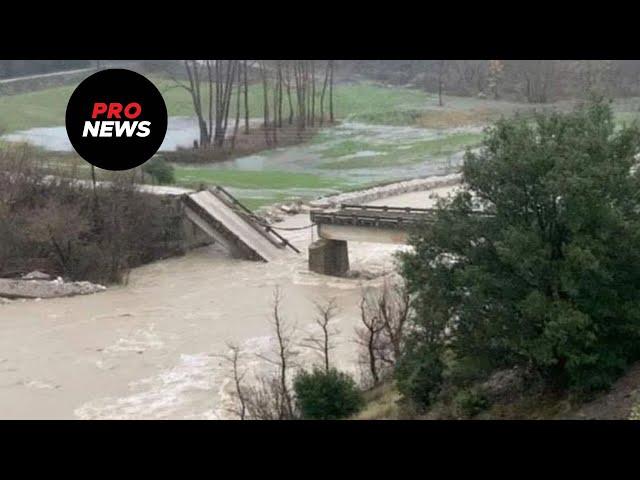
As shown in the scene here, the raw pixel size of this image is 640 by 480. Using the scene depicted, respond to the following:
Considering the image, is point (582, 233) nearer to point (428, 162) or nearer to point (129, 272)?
point (129, 272)

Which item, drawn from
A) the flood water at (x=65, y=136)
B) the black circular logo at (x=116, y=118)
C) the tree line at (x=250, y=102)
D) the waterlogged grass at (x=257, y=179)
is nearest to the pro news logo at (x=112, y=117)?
the black circular logo at (x=116, y=118)

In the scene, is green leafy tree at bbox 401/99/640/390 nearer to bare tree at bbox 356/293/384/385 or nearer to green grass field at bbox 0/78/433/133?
bare tree at bbox 356/293/384/385

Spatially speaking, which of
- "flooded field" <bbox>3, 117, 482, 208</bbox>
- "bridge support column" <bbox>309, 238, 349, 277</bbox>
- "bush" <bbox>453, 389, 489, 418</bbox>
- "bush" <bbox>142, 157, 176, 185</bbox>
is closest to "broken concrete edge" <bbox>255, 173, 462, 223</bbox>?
"flooded field" <bbox>3, 117, 482, 208</bbox>

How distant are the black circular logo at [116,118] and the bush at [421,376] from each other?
742 centimetres

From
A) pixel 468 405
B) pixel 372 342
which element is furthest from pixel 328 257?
pixel 468 405

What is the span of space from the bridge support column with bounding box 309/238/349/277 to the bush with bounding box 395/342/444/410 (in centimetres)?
1707

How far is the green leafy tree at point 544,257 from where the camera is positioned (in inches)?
635

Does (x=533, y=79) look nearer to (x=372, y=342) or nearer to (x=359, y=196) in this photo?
(x=359, y=196)

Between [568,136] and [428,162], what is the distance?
133 ft

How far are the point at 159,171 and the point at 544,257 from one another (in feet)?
102

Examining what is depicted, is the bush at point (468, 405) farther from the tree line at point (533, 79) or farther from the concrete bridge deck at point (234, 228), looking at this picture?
the tree line at point (533, 79)

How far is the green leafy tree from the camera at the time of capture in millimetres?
16141
